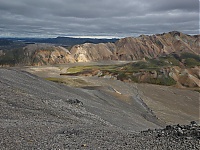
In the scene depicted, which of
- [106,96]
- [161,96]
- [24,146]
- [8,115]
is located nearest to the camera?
[24,146]

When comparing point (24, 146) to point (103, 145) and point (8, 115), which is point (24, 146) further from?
point (8, 115)

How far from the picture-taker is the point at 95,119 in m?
27.8

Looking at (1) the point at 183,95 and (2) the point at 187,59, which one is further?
(2) the point at 187,59

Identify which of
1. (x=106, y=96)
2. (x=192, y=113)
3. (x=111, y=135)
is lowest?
(x=192, y=113)

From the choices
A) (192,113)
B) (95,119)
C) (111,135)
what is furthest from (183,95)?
(111,135)

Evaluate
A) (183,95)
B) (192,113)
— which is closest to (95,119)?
(192,113)

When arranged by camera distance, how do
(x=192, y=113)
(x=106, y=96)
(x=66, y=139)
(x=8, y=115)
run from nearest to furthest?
(x=66, y=139)
(x=8, y=115)
(x=106, y=96)
(x=192, y=113)

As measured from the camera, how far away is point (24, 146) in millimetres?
14219

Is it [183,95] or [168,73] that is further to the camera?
[168,73]

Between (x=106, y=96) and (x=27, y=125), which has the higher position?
(x=27, y=125)

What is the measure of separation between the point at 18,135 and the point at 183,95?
6864cm

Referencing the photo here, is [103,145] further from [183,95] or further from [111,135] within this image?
Answer: [183,95]

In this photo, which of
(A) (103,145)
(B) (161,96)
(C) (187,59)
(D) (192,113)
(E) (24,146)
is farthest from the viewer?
(C) (187,59)

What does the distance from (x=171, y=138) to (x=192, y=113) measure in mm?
45311
